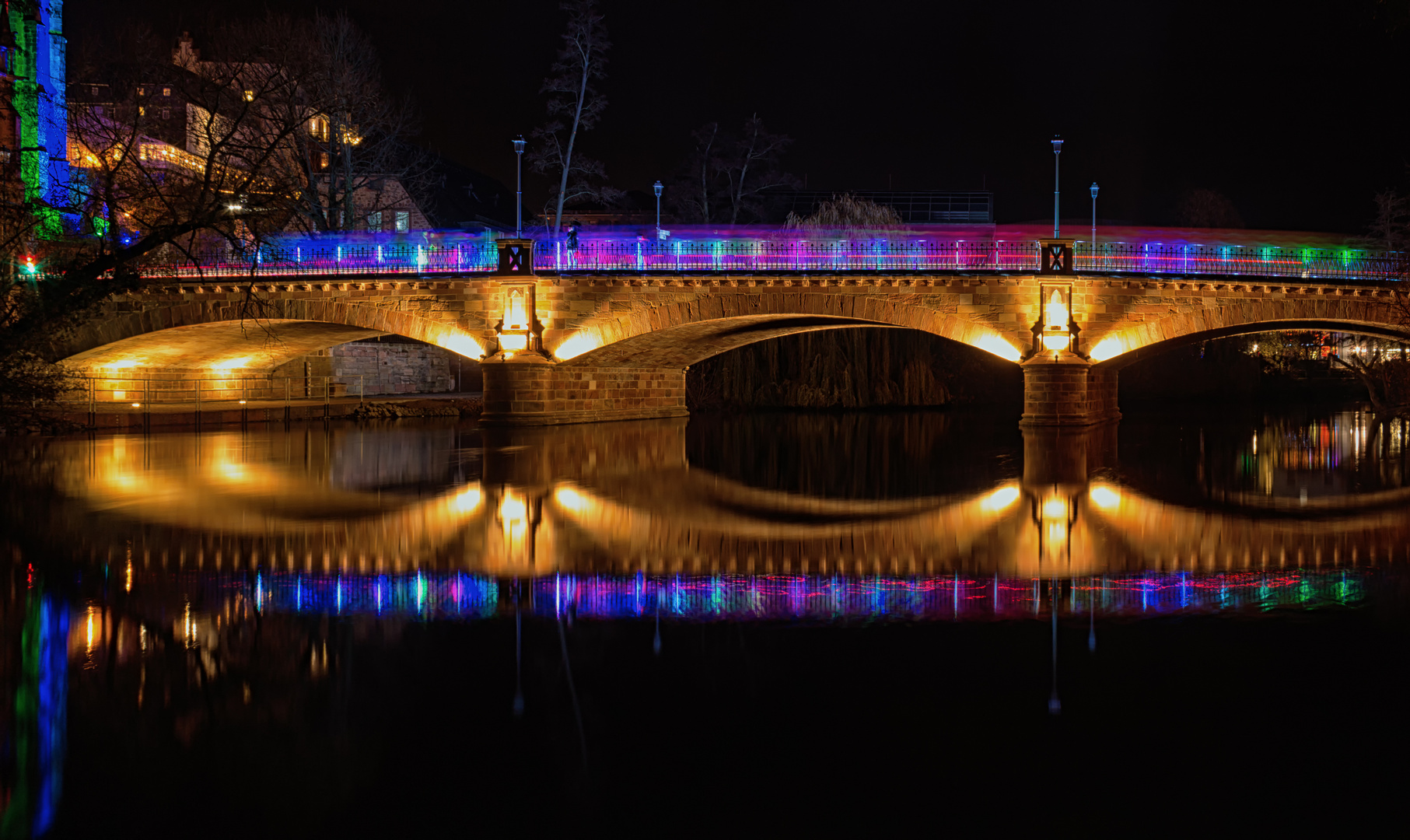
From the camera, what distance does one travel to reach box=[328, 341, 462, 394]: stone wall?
136 ft

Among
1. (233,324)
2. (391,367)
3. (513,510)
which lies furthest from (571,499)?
(391,367)

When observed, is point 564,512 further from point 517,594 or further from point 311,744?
point 311,744

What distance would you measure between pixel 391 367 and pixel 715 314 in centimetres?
2040

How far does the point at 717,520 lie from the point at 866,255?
53.6 feet

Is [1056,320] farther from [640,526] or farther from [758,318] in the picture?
[640,526]

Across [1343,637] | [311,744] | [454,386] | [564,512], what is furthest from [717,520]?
[454,386]

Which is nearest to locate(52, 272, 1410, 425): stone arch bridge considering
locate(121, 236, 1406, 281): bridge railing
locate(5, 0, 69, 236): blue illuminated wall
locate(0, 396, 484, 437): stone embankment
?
locate(121, 236, 1406, 281): bridge railing

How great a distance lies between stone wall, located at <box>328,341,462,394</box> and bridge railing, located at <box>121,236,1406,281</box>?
43.7ft

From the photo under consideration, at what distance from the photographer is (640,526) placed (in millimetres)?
10398

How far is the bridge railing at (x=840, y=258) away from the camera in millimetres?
25625

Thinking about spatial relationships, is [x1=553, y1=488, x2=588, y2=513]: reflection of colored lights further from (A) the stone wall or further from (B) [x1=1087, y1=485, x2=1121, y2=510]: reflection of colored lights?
(A) the stone wall

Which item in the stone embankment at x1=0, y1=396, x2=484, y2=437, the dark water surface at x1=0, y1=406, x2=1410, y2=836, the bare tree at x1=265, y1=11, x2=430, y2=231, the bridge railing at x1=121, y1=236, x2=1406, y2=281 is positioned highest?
the bare tree at x1=265, y1=11, x2=430, y2=231

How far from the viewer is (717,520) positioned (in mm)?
10875

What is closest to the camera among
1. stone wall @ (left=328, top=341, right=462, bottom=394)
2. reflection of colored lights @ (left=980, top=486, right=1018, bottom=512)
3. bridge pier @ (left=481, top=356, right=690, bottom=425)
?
reflection of colored lights @ (left=980, top=486, right=1018, bottom=512)
